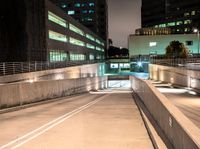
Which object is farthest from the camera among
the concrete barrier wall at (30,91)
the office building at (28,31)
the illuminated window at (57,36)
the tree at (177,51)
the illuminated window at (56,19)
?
the tree at (177,51)

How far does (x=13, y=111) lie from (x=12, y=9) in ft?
111

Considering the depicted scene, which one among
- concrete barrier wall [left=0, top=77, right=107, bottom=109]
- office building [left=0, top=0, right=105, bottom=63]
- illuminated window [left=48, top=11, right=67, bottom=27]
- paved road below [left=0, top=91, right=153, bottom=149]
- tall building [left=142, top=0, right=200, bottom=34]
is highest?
tall building [left=142, top=0, right=200, bottom=34]

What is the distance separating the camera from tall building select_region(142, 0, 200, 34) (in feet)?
473

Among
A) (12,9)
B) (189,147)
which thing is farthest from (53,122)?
(12,9)

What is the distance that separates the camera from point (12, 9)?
44.6 m

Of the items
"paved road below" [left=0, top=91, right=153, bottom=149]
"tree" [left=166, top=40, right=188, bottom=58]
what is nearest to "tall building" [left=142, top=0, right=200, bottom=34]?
"tree" [left=166, top=40, right=188, bottom=58]

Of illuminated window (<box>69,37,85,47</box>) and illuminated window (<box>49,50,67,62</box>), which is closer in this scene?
illuminated window (<box>49,50,67,62</box>)

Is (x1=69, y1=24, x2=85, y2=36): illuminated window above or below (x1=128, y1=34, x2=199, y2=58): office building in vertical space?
above

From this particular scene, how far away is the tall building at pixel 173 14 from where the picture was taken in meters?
144

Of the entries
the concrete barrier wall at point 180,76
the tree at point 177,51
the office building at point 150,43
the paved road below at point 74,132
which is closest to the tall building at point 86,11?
the office building at point 150,43

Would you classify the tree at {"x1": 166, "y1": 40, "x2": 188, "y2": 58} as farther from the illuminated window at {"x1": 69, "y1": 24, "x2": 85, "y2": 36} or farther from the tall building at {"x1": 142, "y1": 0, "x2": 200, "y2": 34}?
the tall building at {"x1": 142, "y1": 0, "x2": 200, "y2": 34}

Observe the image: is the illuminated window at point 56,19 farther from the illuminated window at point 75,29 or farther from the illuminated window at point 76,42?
the illuminated window at point 75,29

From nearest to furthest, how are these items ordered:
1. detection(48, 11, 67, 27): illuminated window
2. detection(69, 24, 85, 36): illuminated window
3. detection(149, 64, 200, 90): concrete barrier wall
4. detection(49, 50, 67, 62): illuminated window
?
detection(149, 64, 200, 90): concrete barrier wall < detection(49, 50, 67, 62): illuminated window < detection(48, 11, 67, 27): illuminated window < detection(69, 24, 85, 36): illuminated window

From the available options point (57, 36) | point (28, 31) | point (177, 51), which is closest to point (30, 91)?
point (28, 31)
